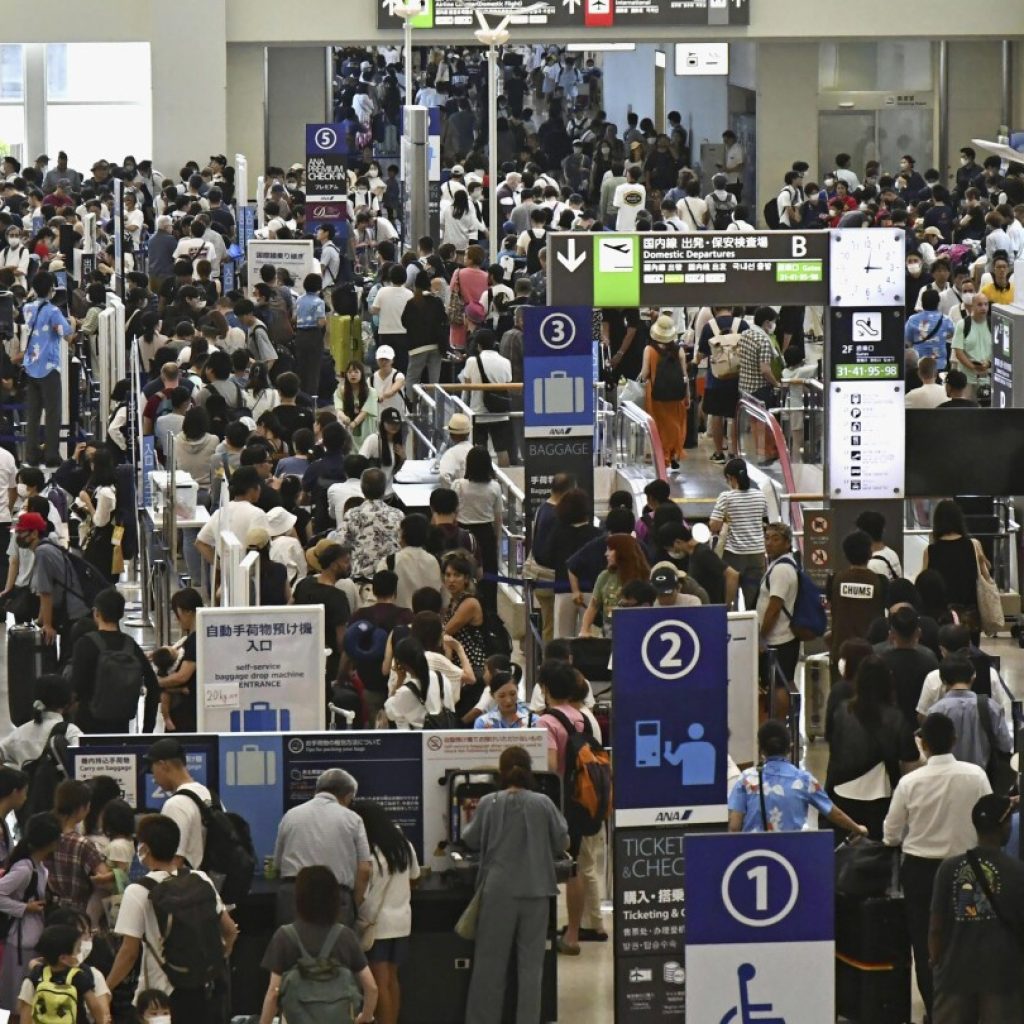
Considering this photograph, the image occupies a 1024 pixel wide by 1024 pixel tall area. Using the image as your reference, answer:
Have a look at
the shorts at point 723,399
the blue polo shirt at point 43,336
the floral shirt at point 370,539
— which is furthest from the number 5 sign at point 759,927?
the blue polo shirt at point 43,336

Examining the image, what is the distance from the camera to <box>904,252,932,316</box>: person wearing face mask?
21797 millimetres

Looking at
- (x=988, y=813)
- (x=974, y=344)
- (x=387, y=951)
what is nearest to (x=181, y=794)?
(x=387, y=951)

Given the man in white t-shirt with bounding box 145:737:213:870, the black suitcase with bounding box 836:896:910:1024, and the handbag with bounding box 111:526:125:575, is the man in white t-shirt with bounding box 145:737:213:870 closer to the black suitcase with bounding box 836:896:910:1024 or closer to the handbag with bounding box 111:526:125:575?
the black suitcase with bounding box 836:896:910:1024

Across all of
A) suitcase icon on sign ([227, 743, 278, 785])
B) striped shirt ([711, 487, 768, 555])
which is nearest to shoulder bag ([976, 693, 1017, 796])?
suitcase icon on sign ([227, 743, 278, 785])

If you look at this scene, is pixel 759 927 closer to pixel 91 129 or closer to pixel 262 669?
pixel 262 669

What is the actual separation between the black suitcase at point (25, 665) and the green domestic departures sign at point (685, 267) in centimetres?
366

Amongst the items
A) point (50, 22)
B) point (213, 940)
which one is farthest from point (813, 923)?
point (50, 22)

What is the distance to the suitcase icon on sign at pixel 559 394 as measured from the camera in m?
13.7

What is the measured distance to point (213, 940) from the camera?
785cm

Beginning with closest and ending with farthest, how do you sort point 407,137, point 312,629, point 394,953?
point 394,953 → point 312,629 → point 407,137

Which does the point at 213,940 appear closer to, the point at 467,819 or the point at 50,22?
the point at 467,819

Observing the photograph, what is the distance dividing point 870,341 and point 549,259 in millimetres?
1943

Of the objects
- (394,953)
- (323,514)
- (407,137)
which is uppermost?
(407,137)

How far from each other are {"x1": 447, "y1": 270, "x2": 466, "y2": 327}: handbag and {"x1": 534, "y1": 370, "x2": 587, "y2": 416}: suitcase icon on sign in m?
7.08
